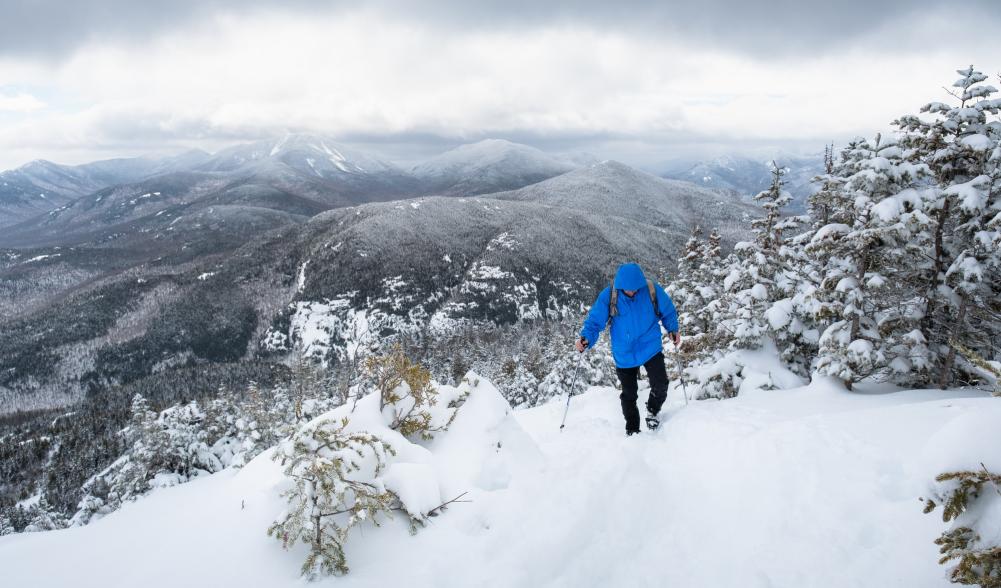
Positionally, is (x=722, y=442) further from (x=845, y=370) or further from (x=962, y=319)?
(x=962, y=319)

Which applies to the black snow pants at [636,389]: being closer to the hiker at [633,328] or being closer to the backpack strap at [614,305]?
the hiker at [633,328]

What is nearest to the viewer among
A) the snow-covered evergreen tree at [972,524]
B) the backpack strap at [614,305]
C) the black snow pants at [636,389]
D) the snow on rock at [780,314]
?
the snow-covered evergreen tree at [972,524]

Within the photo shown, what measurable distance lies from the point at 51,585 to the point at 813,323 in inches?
486

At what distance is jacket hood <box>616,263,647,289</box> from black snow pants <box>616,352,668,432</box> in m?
1.21

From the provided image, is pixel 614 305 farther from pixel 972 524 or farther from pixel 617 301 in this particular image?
pixel 972 524

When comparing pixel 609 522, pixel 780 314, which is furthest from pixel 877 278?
pixel 609 522

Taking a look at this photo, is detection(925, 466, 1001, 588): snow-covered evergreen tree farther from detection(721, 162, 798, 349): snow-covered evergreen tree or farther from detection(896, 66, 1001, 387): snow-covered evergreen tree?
detection(721, 162, 798, 349): snow-covered evergreen tree

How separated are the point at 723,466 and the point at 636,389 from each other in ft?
5.90

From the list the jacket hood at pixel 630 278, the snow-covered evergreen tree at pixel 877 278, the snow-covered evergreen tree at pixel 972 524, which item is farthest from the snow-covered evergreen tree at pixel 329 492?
the snow-covered evergreen tree at pixel 877 278

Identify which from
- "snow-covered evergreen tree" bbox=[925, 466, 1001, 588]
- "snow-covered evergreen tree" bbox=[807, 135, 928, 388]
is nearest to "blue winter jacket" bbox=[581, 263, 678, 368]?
"snow-covered evergreen tree" bbox=[807, 135, 928, 388]

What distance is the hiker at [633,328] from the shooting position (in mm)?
6898

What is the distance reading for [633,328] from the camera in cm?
689

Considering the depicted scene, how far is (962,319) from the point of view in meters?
7.55

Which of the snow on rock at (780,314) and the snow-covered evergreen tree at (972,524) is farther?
the snow on rock at (780,314)
